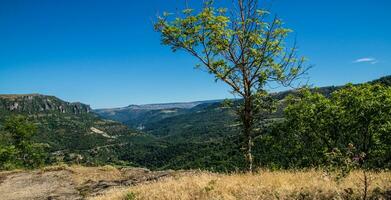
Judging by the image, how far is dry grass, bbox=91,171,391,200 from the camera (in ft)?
36.7

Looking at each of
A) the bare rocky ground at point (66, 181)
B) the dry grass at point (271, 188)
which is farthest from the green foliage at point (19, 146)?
the dry grass at point (271, 188)

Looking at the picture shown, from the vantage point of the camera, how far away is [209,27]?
1736 centimetres

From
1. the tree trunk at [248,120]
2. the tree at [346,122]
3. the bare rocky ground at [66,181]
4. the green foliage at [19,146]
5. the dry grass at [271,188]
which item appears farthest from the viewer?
the green foliage at [19,146]

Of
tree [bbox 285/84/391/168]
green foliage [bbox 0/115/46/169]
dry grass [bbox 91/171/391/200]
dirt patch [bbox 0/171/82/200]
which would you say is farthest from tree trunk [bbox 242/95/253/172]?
green foliage [bbox 0/115/46/169]

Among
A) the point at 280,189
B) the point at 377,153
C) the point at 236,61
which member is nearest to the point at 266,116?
the point at 236,61

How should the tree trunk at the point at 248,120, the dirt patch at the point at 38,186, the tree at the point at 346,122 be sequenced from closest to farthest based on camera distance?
the tree trunk at the point at 248,120, the dirt patch at the point at 38,186, the tree at the point at 346,122

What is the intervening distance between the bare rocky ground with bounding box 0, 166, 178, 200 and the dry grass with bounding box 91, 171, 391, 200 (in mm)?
7972

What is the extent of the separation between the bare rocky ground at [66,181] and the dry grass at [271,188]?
7.97 metres

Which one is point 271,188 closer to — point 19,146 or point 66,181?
point 66,181

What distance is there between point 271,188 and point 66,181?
18509 mm

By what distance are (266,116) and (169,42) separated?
581 cm

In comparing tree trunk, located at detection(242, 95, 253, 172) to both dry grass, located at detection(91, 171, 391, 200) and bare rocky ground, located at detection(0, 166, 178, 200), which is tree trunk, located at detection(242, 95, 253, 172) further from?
bare rocky ground, located at detection(0, 166, 178, 200)

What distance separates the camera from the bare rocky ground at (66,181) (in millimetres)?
22984

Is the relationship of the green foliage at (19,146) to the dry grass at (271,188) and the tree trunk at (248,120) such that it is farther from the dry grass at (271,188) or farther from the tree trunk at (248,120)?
the dry grass at (271,188)
